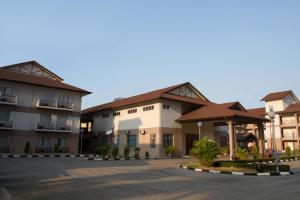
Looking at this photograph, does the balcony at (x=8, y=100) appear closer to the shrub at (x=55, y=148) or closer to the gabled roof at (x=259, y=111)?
the shrub at (x=55, y=148)

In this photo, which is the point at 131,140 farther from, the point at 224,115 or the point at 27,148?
the point at 224,115

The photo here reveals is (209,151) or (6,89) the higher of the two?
(6,89)

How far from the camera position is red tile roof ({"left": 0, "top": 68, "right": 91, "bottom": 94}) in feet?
100

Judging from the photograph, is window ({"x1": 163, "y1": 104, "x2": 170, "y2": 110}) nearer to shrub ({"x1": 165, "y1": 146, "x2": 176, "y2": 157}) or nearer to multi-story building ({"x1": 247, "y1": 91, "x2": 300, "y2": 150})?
shrub ({"x1": 165, "y1": 146, "x2": 176, "y2": 157})

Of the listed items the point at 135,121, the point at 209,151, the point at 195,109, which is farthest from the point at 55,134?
the point at 209,151

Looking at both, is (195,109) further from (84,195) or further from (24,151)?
(84,195)

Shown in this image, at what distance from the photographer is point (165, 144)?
32.0 meters

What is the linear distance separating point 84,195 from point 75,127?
87.8ft

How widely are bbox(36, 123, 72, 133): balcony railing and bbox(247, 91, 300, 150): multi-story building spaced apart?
3967 centimetres

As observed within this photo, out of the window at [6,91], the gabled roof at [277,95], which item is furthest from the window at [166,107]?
the gabled roof at [277,95]

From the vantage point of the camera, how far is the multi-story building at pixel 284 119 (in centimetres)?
5598

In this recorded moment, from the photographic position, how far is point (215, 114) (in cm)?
2833

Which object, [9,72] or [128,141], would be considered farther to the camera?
[128,141]

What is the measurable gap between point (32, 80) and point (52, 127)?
5840 millimetres
